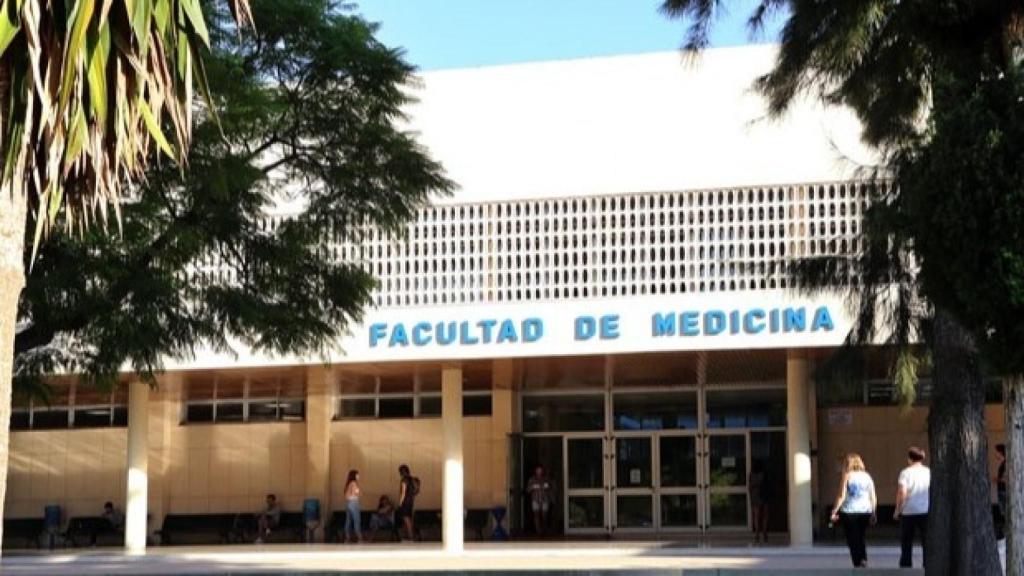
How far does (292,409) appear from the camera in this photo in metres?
35.8

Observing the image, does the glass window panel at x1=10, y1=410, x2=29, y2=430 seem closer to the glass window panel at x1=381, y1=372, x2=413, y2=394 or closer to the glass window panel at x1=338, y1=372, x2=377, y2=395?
the glass window panel at x1=338, y1=372, x2=377, y2=395

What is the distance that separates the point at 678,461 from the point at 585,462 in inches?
79.5

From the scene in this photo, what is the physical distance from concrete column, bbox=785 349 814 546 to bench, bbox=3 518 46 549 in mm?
18048

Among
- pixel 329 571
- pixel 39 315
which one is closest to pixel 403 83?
pixel 39 315

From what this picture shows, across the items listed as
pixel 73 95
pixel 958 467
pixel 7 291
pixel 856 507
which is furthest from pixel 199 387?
pixel 7 291

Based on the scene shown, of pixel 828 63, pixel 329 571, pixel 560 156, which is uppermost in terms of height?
pixel 560 156

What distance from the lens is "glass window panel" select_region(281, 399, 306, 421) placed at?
35719 mm

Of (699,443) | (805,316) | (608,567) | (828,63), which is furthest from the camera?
(699,443)

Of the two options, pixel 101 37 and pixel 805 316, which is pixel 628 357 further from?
pixel 101 37

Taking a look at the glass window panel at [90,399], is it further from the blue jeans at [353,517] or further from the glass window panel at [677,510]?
the glass window panel at [677,510]

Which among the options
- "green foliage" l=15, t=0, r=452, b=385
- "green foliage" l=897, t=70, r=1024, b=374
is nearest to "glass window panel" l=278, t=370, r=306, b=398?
"green foliage" l=15, t=0, r=452, b=385

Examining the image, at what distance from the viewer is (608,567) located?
1928 centimetres

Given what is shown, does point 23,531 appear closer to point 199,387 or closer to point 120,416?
point 120,416

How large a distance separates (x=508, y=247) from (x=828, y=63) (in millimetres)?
13687
